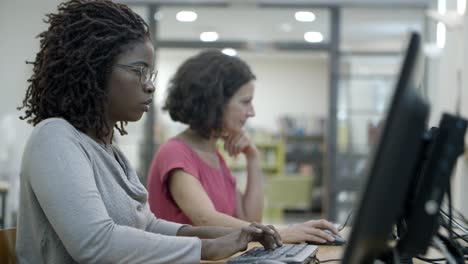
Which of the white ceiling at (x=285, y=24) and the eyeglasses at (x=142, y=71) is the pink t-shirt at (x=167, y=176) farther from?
the white ceiling at (x=285, y=24)

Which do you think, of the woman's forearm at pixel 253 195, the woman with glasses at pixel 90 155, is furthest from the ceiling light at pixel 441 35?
the woman with glasses at pixel 90 155

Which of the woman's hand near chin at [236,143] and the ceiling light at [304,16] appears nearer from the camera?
the woman's hand near chin at [236,143]

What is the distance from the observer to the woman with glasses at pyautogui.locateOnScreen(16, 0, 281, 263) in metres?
1.35

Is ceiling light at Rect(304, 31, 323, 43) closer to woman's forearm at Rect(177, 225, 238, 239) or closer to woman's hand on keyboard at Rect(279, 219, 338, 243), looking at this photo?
woman's hand on keyboard at Rect(279, 219, 338, 243)

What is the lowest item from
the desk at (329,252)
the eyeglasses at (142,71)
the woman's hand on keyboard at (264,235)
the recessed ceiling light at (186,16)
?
the desk at (329,252)

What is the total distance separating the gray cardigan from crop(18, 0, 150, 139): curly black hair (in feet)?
0.20

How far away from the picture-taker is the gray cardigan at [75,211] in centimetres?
Answer: 134

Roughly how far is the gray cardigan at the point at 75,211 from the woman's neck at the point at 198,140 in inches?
39.6

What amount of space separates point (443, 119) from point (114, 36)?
0.76 metres

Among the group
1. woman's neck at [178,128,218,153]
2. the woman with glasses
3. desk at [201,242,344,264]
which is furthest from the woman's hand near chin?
the woman with glasses

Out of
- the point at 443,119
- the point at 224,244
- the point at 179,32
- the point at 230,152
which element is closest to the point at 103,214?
the point at 224,244

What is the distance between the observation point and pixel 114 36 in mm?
1568

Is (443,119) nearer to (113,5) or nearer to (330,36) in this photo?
(113,5)

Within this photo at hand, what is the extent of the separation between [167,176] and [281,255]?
34.5 inches
